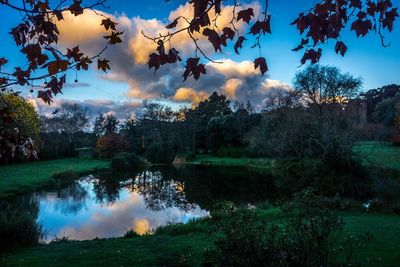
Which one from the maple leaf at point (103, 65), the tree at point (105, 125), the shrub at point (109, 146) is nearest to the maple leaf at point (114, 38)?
the maple leaf at point (103, 65)

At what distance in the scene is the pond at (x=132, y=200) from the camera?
65.7 feet

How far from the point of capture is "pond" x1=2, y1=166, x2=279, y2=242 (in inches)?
789

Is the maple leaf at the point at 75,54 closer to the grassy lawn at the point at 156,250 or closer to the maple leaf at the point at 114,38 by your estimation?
the maple leaf at the point at 114,38

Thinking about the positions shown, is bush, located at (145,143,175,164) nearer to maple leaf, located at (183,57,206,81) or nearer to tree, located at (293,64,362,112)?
tree, located at (293,64,362,112)

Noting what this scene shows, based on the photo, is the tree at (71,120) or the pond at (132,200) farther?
the tree at (71,120)

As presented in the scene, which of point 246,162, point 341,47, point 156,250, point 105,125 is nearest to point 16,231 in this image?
point 156,250

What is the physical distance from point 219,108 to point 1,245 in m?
83.0

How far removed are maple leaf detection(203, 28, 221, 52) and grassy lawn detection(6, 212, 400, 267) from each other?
21.3ft

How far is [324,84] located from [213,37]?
56884 mm

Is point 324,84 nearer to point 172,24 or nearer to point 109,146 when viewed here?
point 109,146

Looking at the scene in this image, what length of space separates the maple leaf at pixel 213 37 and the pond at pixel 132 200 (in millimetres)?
14087

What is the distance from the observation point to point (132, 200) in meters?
27.7

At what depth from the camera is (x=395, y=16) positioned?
170 inches

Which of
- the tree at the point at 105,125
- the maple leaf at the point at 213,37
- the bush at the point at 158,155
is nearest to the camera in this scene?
the maple leaf at the point at 213,37
